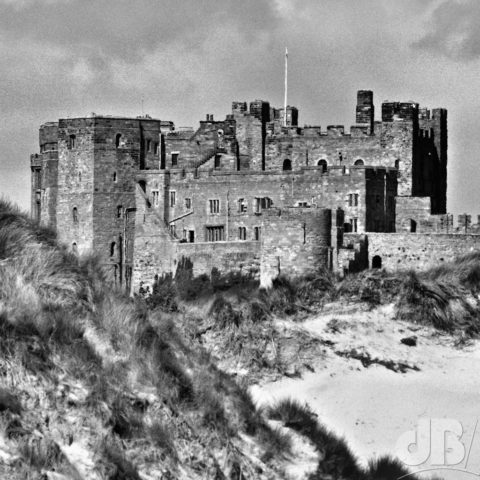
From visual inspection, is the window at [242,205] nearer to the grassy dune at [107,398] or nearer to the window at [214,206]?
the window at [214,206]

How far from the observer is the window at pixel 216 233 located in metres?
59.6

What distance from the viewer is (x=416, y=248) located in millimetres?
52281

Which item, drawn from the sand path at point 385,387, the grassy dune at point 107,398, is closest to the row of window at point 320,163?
the sand path at point 385,387

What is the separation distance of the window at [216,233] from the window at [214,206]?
0.83 m

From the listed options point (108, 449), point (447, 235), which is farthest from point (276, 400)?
point (447, 235)

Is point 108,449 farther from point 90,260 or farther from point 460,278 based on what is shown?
point 460,278

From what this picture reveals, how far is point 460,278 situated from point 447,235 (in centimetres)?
2615

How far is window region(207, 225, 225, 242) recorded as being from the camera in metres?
59.6

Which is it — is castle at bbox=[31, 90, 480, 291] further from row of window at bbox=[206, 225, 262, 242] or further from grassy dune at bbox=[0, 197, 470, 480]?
grassy dune at bbox=[0, 197, 470, 480]

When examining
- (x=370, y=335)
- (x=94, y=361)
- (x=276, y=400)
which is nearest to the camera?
(x=94, y=361)

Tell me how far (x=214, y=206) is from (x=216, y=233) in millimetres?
1352

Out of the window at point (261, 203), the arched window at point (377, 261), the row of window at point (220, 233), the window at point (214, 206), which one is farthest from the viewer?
the window at point (214, 206)

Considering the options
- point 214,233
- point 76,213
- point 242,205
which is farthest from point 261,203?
point 76,213

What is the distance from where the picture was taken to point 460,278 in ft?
86.8
